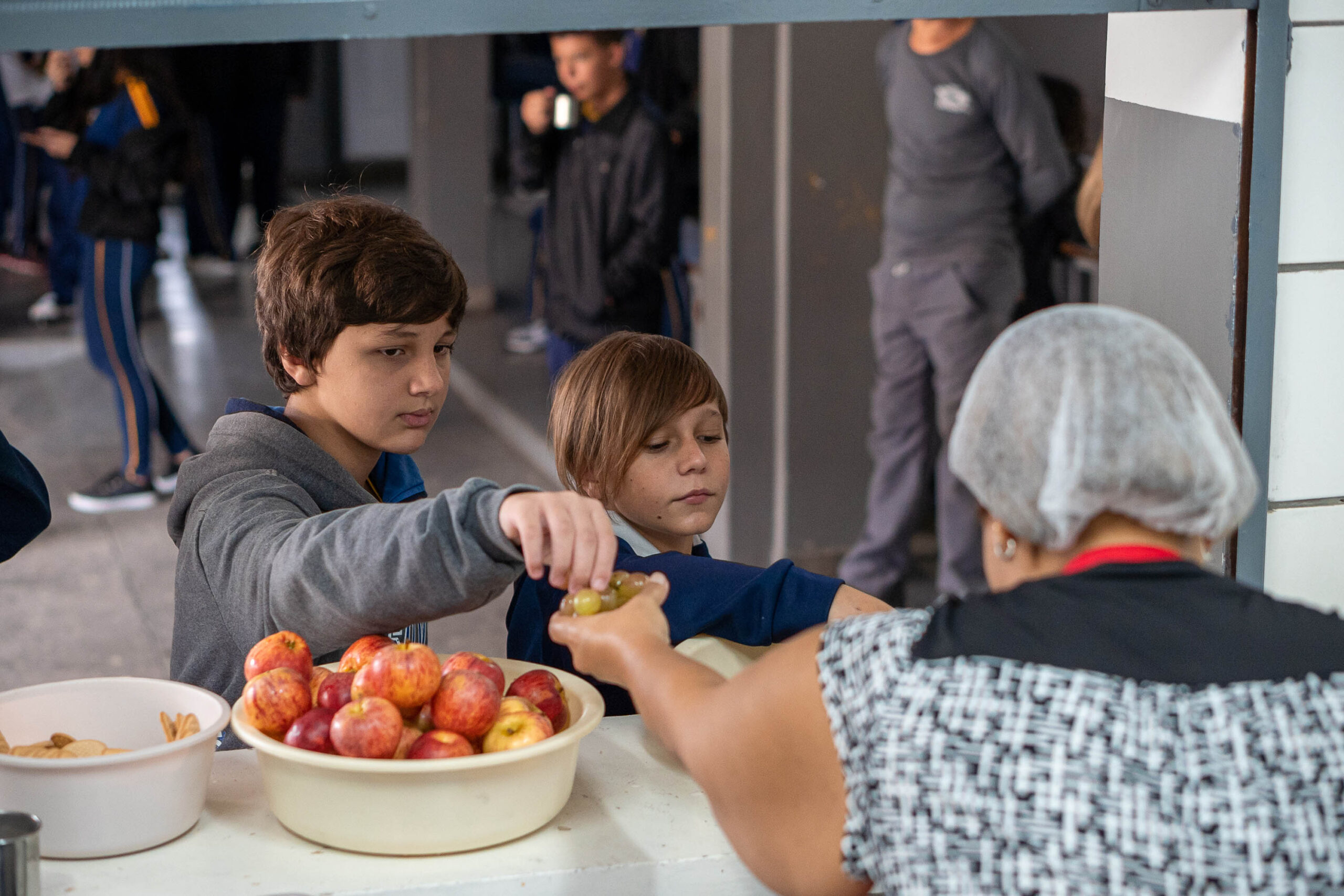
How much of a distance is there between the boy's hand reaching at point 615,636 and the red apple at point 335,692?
0.22 m

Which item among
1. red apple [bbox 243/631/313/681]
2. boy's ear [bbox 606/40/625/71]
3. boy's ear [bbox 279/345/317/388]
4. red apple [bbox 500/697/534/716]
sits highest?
boy's ear [bbox 606/40/625/71]

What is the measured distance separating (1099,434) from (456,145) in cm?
791

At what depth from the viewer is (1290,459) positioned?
6.25ft

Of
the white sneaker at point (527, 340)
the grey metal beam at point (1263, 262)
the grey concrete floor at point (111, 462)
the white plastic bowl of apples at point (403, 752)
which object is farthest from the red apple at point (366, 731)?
the white sneaker at point (527, 340)

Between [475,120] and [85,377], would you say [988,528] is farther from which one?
[475,120]

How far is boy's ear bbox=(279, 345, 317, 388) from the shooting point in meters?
1.91

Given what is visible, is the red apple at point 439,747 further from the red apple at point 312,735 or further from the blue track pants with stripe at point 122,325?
the blue track pants with stripe at point 122,325

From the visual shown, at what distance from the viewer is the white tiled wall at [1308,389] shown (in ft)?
6.16

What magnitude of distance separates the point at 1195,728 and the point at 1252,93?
1.04m

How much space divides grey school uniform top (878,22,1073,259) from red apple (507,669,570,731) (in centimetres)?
287

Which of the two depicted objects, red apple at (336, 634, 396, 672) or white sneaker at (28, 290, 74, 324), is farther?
white sneaker at (28, 290, 74, 324)

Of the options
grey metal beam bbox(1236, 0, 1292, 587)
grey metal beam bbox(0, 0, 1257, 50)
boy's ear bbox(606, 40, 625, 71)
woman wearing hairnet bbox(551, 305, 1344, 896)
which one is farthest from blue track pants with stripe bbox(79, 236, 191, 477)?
woman wearing hairnet bbox(551, 305, 1344, 896)

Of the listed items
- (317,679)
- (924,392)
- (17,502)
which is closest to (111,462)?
(924,392)

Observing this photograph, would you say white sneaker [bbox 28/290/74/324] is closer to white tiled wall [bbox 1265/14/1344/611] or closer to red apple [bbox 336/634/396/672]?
red apple [bbox 336/634/396/672]
